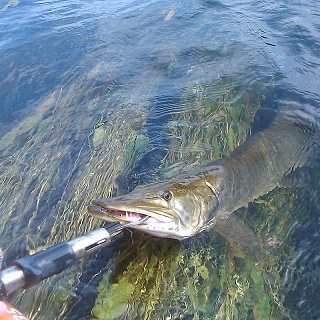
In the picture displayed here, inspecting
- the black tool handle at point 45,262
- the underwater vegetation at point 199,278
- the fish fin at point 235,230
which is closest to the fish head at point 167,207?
the fish fin at point 235,230

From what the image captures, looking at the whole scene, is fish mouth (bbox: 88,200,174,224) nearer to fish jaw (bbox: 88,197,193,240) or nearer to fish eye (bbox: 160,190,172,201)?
fish jaw (bbox: 88,197,193,240)

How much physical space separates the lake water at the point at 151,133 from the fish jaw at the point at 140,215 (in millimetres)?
396

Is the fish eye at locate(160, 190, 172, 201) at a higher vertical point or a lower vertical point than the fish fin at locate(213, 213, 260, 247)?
higher

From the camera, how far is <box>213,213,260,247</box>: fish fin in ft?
11.2

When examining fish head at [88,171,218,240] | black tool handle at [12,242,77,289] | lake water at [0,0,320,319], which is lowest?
lake water at [0,0,320,319]

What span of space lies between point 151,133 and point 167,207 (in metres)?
2.12

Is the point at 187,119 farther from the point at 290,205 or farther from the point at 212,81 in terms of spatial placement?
the point at 290,205

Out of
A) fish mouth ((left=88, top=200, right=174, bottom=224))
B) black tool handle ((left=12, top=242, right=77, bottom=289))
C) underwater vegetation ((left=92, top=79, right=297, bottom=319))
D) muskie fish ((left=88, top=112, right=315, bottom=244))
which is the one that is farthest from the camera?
underwater vegetation ((left=92, top=79, right=297, bottom=319))

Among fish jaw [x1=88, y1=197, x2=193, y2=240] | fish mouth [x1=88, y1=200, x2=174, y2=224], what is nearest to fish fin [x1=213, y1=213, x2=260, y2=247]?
fish jaw [x1=88, y1=197, x2=193, y2=240]

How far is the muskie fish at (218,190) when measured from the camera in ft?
9.19

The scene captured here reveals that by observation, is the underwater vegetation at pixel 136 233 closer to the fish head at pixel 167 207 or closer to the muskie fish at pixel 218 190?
the muskie fish at pixel 218 190

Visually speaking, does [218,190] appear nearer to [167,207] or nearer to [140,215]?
[167,207]

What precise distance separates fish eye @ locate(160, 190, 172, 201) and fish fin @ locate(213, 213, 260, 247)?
2.31ft

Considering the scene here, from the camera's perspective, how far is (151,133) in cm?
498
